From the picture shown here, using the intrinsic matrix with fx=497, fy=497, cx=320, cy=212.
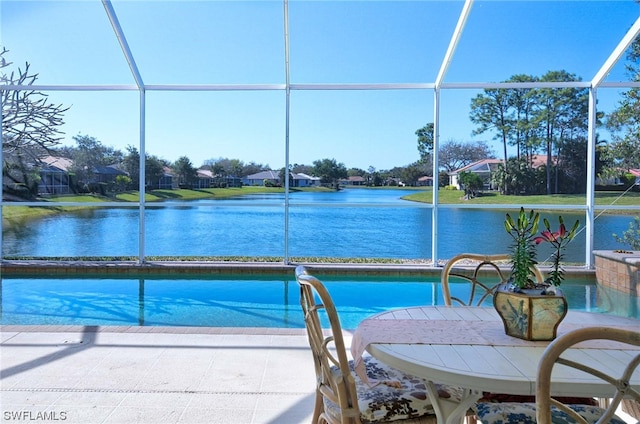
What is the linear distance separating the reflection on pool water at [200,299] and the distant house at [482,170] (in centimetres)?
189

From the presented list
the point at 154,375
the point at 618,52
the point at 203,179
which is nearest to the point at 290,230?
the point at 203,179

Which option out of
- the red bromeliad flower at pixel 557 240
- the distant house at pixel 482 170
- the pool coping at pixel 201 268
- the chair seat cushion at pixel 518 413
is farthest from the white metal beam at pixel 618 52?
the chair seat cushion at pixel 518 413

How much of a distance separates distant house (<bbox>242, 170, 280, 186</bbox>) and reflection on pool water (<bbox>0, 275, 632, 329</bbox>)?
7.19 feet

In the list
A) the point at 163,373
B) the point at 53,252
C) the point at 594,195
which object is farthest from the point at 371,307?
the point at 53,252

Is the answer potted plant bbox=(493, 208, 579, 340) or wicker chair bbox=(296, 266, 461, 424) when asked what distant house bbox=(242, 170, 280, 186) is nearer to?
wicker chair bbox=(296, 266, 461, 424)

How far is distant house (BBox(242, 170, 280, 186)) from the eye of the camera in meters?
7.73

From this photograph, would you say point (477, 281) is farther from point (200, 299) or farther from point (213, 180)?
point (213, 180)

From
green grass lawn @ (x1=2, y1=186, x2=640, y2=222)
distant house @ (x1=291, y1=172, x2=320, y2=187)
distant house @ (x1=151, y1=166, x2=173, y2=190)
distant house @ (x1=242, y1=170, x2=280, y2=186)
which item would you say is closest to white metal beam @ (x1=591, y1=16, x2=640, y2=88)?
green grass lawn @ (x1=2, y1=186, x2=640, y2=222)

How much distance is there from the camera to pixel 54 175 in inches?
275

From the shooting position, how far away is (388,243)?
8.44 m

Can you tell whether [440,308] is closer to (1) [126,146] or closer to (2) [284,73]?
(2) [284,73]

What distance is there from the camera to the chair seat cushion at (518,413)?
149cm

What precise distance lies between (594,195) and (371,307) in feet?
10.5

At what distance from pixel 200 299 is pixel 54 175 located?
3.44 m
